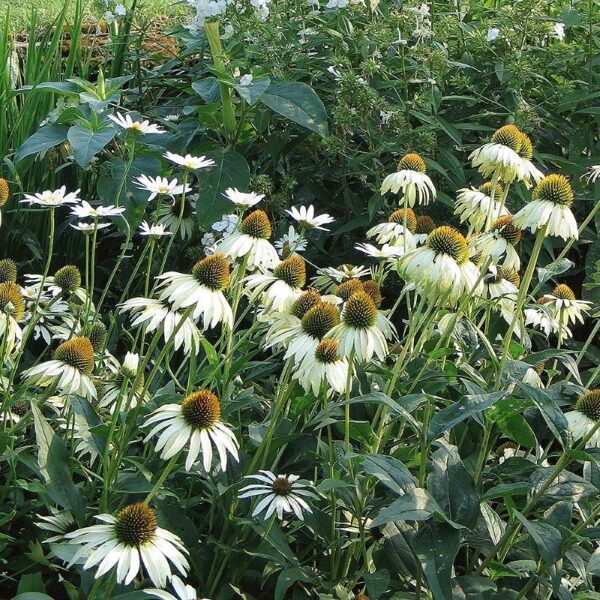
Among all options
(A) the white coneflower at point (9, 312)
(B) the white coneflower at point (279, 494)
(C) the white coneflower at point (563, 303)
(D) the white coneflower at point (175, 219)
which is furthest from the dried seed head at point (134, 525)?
(D) the white coneflower at point (175, 219)

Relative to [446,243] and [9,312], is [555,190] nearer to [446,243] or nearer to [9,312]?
[446,243]

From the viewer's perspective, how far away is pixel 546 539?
4.90 ft

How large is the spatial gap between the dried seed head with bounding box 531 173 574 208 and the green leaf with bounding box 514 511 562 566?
57cm

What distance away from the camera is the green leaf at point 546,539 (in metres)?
1.46

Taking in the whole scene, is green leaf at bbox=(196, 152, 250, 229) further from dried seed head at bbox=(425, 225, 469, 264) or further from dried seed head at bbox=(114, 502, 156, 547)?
dried seed head at bbox=(114, 502, 156, 547)

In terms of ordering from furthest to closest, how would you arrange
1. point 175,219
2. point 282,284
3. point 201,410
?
point 175,219 → point 282,284 → point 201,410

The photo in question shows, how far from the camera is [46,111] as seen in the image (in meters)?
3.25

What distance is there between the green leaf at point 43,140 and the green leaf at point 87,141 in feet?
Answer: 0.39

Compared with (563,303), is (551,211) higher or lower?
higher

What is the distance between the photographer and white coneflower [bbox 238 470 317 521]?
1.53 meters

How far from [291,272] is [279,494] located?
1.39 feet

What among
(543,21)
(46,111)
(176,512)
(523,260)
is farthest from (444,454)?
(46,111)

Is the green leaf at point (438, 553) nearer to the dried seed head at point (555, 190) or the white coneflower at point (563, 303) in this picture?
the dried seed head at point (555, 190)

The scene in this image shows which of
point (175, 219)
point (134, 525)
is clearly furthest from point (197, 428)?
point (175, 219)
